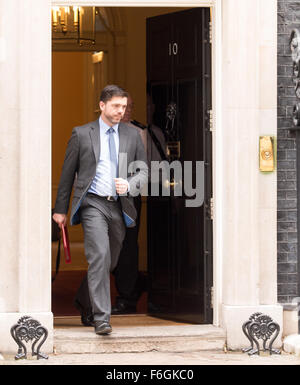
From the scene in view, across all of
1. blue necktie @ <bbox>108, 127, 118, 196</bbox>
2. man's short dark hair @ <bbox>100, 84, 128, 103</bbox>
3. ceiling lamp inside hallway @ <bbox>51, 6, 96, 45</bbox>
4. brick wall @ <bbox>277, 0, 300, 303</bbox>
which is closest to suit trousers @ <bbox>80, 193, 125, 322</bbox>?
blue necktie @ <bbox>108, 127, 118, 196</bbox>

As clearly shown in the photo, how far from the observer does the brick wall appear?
812 cm

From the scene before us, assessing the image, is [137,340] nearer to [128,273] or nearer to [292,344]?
[292,344]

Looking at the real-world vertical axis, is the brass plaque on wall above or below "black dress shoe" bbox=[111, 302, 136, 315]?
above

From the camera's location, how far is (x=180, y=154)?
28.6 ft

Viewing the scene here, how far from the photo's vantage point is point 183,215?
866 cm

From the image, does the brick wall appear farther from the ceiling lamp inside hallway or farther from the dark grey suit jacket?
the ceiling lamp inside hallway

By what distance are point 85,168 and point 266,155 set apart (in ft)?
4.83

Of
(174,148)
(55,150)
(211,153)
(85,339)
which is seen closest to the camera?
(85,339)

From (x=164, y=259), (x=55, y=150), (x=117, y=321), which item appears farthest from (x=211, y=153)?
(x=55, y=150)

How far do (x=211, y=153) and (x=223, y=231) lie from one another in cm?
70

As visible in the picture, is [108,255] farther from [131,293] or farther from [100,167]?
[131,293]

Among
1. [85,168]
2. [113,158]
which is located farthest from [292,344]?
[85,168]

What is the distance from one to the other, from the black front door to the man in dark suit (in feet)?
2.19

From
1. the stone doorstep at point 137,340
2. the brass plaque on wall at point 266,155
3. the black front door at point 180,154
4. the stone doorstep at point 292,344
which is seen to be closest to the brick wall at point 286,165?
the brass plaque on wall at point 266,155
